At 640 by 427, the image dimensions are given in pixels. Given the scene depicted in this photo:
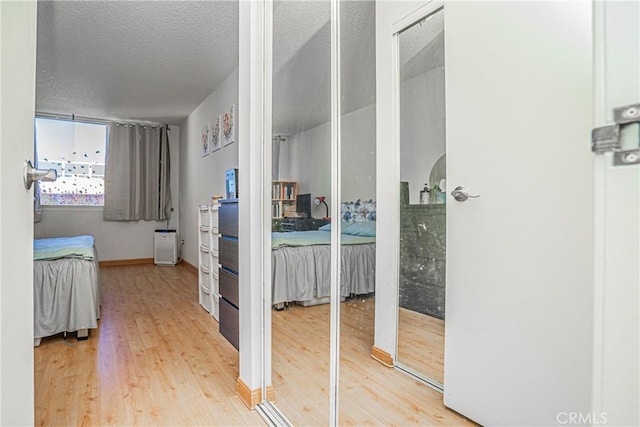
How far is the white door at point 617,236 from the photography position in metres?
0.41

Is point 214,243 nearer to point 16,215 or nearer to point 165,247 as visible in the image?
point 16,215

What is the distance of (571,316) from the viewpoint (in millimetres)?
1048

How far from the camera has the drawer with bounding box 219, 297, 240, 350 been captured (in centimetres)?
224

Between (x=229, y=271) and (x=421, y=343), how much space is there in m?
1.34

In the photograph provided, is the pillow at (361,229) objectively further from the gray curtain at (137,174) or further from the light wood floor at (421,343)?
the gray curtain at (137,174)

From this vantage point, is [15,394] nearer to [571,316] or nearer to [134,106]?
[571,316]

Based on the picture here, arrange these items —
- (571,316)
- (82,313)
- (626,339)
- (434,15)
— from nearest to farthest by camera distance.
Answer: (626,339) → (571,316) → (434,15) → (82,313)

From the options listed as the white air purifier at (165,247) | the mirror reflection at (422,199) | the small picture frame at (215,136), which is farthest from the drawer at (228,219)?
the white air purifier at (165,247)

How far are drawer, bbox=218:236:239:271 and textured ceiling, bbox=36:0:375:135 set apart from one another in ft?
2.97

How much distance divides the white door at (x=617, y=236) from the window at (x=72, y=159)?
627cm

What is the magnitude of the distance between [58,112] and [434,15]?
18.7 ft

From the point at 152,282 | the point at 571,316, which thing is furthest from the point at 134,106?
the point at 571,316

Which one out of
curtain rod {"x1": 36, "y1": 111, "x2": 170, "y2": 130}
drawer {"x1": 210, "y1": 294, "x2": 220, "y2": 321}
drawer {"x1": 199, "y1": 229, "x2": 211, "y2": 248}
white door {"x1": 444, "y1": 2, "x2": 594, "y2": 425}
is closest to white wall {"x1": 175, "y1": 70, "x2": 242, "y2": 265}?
curtain rod {"x1": 36, "y1": 111, "x2": 170, "y2": 130}

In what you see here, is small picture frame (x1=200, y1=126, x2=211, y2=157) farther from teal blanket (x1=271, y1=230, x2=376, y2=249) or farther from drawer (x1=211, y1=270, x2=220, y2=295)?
teal blanket (x1=271, y1=230, x2=376, y2=249)
